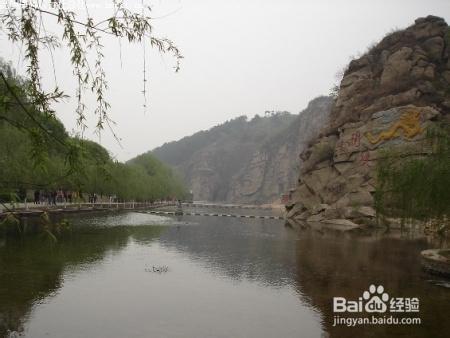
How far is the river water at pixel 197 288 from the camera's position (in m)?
11.1

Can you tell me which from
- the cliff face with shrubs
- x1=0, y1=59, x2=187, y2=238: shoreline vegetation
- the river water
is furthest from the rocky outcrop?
the river water

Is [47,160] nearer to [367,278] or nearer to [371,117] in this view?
[367,278]

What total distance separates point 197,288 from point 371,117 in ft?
127

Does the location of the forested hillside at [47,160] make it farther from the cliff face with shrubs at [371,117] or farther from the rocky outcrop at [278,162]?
the rocky outcrop at [278,162]

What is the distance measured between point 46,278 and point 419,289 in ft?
43.9

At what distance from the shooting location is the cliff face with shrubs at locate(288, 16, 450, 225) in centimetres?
4538

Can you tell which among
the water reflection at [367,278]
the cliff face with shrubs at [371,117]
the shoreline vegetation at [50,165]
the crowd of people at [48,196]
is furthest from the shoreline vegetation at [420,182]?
the crowd of people at [48,196]

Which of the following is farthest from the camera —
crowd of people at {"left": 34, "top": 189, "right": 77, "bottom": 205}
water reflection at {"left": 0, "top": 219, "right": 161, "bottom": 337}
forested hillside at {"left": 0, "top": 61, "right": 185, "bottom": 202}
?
crowd of people at {"left": 34, "top": 189, "right": 77, "bottom": 205}

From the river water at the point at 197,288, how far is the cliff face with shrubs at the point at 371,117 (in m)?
21.1

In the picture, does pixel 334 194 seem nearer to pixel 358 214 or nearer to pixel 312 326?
pixel 358 214

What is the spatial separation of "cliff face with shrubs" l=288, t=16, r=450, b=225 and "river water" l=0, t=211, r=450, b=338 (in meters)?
21.1

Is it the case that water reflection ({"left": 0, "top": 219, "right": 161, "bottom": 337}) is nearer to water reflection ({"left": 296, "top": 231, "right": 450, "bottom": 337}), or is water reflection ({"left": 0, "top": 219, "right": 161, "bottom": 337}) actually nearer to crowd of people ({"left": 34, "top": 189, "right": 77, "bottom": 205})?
water reflection ({"left": 296, "top": 231, "right": 450, "bottom": 337})

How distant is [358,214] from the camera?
44.4 meters

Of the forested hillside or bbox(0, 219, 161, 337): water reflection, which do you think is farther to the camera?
bbox(0, 219, 161, 337): water reflection
